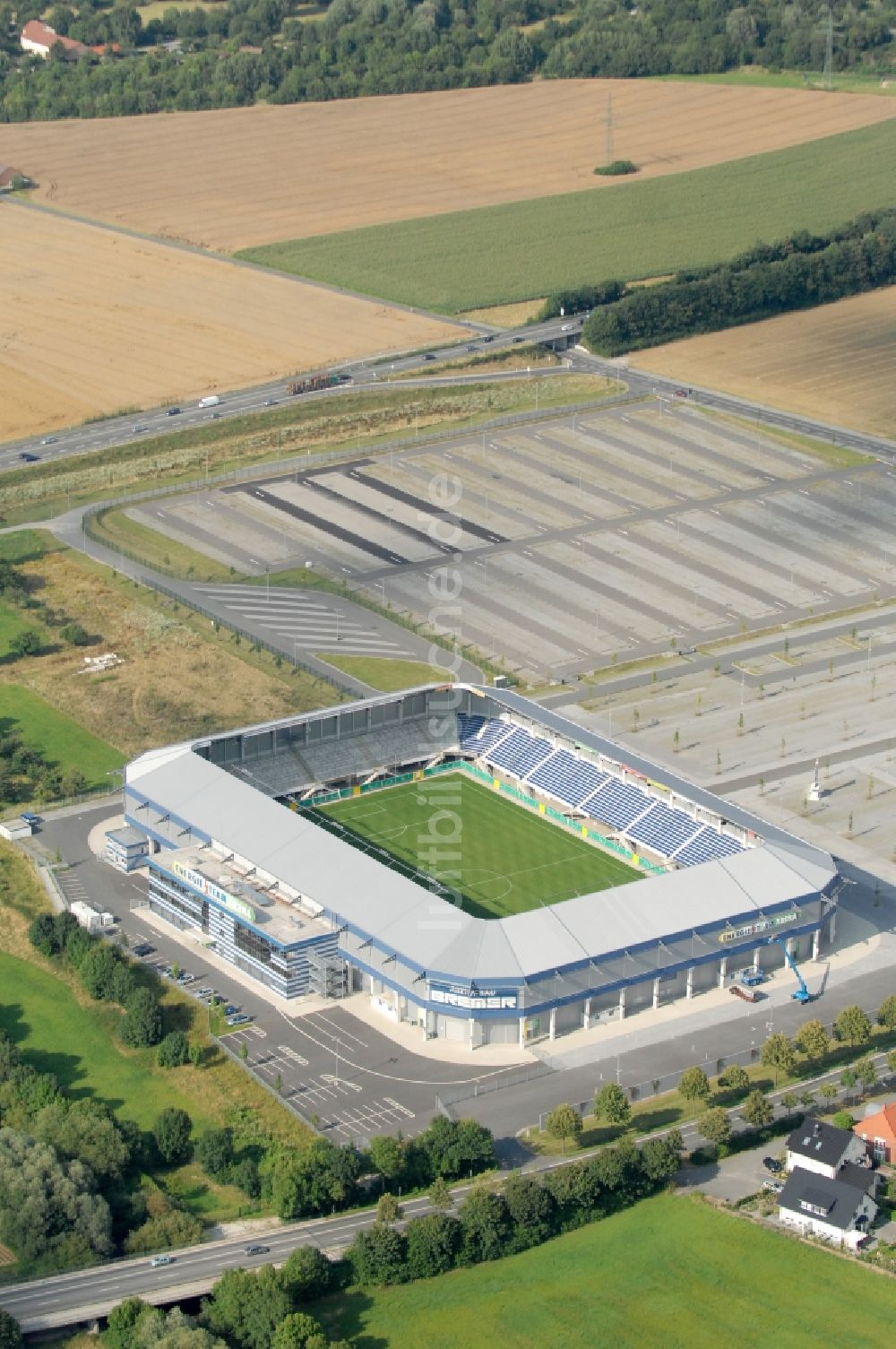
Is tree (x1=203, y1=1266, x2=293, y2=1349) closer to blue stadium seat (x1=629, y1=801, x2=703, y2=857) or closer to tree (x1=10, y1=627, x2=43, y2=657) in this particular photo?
blue stadium seat (x1=629, y1=801, x2=703, y2=857)

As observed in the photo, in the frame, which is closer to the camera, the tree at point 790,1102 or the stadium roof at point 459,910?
the tree at point 790,1102

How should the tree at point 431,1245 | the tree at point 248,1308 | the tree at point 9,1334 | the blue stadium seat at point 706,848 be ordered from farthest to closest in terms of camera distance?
the blue stadium seat at point 706,848, the tree at point 431,1245, the tree at point 248,1308, the tree at point 9,1334

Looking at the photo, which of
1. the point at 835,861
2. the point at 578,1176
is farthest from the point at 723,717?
the point at 578,1176

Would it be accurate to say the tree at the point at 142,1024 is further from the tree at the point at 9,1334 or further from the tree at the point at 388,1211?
the tree at the point at 9,1334

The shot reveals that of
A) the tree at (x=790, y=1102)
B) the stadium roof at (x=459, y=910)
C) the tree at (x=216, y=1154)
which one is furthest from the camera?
the stadium roof at (x=459, y=910)

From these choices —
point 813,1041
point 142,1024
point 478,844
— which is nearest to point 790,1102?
point 813,1041

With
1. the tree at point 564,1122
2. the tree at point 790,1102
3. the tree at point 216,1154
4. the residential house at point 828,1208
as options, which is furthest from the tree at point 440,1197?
the tree at point 790,1102

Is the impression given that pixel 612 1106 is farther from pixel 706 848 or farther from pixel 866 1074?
pixel 706 848
